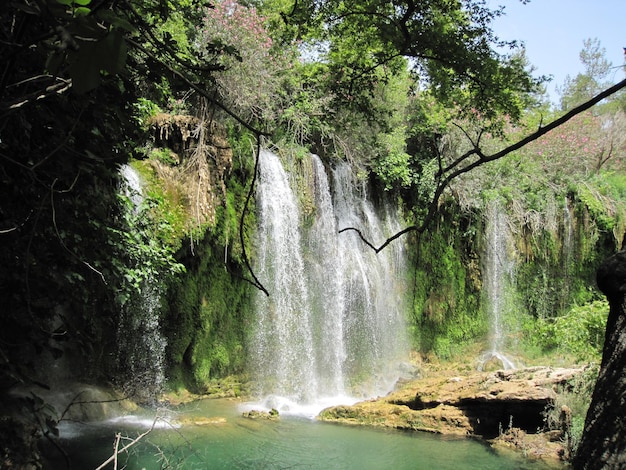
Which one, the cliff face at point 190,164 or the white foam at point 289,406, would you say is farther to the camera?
the white foam at point 289,406

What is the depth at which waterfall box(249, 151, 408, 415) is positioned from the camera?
11562 millimetres

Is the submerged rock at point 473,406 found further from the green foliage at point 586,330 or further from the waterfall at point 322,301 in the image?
the waterfall at point 322,301

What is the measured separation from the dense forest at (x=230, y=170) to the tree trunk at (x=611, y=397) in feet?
0.11

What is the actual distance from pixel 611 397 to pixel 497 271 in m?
15.7

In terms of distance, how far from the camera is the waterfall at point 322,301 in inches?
455

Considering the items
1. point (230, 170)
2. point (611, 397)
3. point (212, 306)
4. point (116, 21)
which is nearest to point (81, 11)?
point (116, 21)

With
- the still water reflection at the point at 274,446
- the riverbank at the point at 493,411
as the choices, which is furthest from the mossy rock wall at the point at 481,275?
the still water reflection at the point at 274,446

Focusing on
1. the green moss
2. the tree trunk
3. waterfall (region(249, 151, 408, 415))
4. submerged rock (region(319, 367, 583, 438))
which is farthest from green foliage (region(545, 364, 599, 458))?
the tree trunk

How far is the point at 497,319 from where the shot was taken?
1619cm

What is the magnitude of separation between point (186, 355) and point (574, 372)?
276 inches

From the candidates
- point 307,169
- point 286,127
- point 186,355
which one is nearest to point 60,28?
point 186,355

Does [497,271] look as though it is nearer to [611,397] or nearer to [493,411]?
[493,411]

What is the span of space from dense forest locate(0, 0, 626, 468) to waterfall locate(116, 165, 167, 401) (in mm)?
45

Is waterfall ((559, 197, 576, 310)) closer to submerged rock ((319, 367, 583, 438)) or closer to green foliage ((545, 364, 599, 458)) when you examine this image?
submerged rock ((319, 367, 583, 438))
